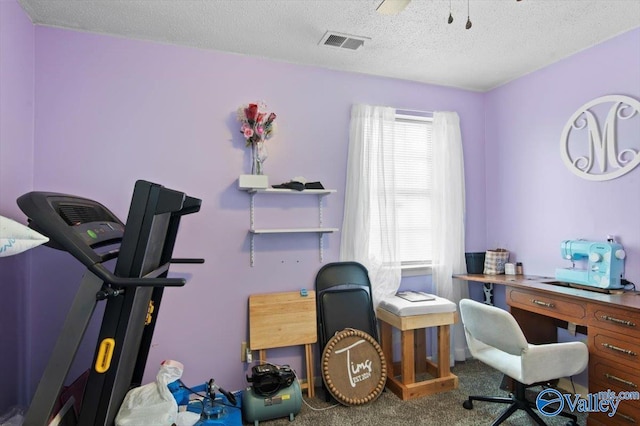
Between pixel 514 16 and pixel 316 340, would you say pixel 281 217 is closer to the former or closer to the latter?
pixel 316 340

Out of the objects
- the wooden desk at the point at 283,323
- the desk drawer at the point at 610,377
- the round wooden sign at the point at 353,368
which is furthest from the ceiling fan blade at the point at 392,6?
the desk drawer at the point at 610,377

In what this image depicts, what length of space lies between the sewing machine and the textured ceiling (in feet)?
5.06

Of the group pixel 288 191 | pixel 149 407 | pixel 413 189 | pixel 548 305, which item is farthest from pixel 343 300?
pixel 149 407

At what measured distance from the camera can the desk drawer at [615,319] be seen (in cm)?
205

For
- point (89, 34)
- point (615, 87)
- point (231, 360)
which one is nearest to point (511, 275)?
point (615, 87)

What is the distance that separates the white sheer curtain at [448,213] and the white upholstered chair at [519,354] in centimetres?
100

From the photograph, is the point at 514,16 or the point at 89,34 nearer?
the point at 514,16

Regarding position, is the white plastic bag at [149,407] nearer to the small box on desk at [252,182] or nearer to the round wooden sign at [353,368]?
the round wooden sign at [353,368]

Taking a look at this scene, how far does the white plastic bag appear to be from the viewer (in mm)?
1792

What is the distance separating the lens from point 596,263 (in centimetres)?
255

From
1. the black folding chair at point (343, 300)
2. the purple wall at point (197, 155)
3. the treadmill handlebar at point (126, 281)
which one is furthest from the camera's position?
the black folding chair at point (343, 300)

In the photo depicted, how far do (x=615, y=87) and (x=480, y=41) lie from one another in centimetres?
103

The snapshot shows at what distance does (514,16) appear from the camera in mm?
2395
